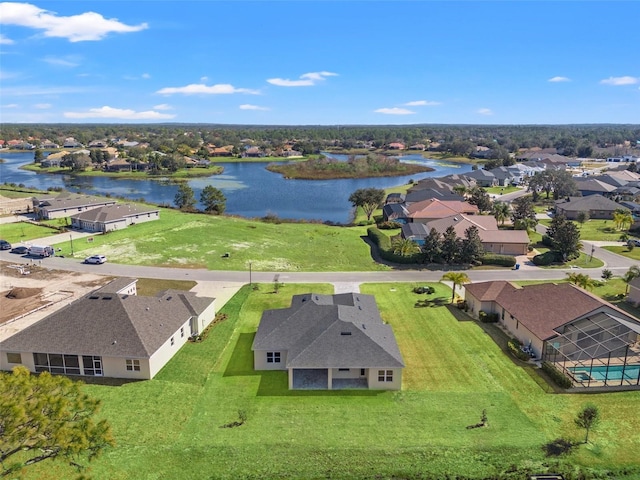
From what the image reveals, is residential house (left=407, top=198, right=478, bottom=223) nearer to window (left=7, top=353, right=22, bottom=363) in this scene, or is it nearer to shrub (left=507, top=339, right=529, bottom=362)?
shrub (left=507, top=339, right=529, bottom=362)

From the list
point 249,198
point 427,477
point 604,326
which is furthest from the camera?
point 249,198

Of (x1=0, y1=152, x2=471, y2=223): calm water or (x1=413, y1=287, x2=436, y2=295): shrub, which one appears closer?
(x1=413, y1=287, x2=436, y2=295): shrub

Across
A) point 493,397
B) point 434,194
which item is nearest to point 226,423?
point 493,397

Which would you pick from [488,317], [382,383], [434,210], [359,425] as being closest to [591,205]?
[434,210]

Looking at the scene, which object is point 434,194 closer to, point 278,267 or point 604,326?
point 278,267

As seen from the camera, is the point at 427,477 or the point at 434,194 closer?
the point at 427,477

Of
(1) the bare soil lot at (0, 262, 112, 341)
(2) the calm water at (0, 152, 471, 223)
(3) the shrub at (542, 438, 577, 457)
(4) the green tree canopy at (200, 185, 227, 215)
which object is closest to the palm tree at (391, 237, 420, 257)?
(2) the calm water at (0, 152, 471, 223)
